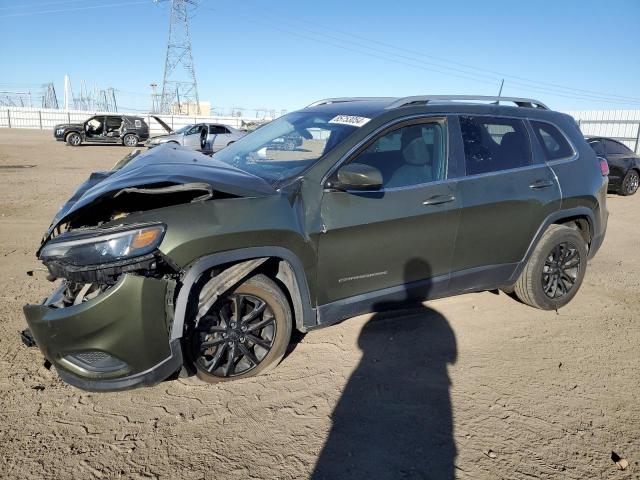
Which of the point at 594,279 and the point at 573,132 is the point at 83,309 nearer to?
the point at 573,132

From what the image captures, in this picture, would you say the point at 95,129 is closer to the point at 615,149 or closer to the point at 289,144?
the point at 615,149

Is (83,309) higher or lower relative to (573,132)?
lower

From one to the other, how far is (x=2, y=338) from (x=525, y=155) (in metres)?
4.43

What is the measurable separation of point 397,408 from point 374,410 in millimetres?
148

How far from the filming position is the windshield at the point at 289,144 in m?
3.34

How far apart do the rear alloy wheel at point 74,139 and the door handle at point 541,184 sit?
26.0 metres

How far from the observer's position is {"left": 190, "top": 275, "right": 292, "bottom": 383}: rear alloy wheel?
292 cm

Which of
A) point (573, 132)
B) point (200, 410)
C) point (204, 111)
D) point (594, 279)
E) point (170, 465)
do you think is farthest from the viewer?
point (204, 111)

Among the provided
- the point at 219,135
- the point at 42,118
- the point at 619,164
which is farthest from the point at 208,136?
the point at 42,118

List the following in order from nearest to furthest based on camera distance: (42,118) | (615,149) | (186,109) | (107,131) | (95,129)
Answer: (615,149) < (95,129) < (107,131) < (42,118) < (186,109)

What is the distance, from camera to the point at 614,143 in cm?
1227

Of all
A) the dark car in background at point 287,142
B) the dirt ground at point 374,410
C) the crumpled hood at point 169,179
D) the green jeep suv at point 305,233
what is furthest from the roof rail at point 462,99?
the dirt ground at point 374,410

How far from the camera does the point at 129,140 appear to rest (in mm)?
26297

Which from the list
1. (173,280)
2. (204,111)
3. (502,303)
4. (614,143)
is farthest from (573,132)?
(204,111)
